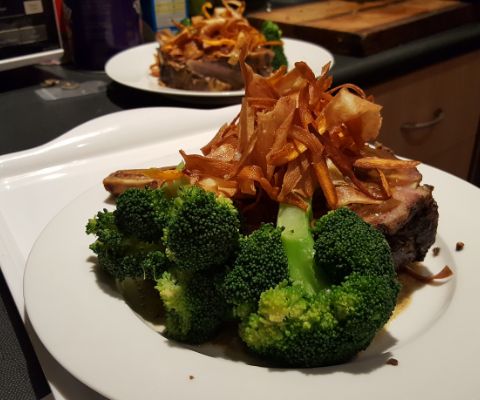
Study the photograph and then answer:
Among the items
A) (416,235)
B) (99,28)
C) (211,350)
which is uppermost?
(99,28)

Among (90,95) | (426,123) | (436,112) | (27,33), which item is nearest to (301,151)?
(90,95)

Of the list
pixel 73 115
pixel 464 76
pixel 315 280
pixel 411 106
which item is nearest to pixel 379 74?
pixel 411 106

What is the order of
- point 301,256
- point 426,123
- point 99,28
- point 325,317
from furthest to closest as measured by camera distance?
point 426,123 < point 99,28 < point 301,256 < point 325,317

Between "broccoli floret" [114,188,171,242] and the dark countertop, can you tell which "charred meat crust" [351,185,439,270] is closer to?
"broccoli floret" [114,188,171,242]

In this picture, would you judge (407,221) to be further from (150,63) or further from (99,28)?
(99,28)

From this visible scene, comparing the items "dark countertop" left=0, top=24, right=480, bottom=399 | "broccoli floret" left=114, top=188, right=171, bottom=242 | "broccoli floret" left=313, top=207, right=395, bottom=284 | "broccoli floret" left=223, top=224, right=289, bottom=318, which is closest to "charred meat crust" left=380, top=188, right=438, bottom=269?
"broccoli floret" left=313, top=207, right=395, bottom=284

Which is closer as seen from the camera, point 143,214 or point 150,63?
point 143,214

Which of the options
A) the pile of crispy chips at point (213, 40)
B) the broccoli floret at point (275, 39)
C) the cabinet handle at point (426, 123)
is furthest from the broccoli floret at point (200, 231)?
the cabinet handle at point (426, 123)
